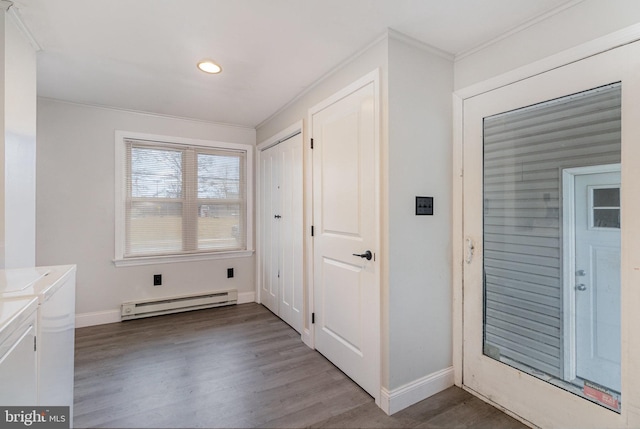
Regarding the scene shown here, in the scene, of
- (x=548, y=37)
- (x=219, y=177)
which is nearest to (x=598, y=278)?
(x=548, y=37)

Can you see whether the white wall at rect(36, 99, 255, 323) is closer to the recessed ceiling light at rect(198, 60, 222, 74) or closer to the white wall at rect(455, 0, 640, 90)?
the recessed ceiling light at rect(198, 60, 222, 74)

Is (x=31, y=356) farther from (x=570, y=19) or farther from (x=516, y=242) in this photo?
(x=570, y=19)

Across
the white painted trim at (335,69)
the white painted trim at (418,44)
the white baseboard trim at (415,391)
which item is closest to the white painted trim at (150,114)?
the white painted trim at (335,69)

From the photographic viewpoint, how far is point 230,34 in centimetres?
179

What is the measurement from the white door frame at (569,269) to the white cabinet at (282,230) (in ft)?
6.17

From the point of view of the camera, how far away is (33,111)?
1875 mm

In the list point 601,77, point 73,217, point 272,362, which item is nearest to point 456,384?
point 272,362

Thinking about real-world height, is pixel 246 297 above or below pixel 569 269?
below

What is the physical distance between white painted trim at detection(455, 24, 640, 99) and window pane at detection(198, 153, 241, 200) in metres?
2.72

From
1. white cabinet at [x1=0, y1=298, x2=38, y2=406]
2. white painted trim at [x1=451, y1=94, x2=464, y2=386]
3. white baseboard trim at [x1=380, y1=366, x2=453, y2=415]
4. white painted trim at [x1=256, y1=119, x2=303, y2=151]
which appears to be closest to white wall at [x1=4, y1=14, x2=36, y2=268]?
white cabinet at [x1=0, y1=298, x2=38, y2=406]

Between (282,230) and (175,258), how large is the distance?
1.36 metres

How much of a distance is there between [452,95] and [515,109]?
43 centimetres

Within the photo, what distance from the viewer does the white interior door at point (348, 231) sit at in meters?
1.86

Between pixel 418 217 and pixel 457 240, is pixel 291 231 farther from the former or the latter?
pixel 457 240
